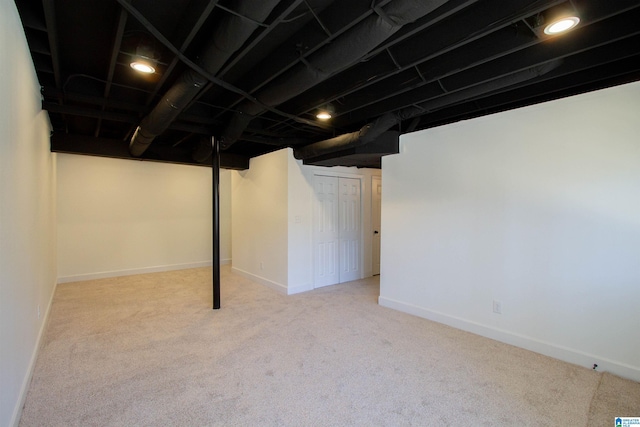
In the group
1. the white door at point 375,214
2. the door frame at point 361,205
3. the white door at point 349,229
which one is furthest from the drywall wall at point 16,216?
the white door at point 375,214

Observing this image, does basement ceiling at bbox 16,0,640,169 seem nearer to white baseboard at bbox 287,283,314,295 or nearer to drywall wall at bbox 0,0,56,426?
drywall wall at bbox 0,0,56,426

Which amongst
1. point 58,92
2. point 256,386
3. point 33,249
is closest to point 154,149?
point 58,92

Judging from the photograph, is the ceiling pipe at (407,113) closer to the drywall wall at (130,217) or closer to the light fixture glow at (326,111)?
the light fixture glow at (326,111)

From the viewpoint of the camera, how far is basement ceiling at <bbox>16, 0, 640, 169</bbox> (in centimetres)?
171

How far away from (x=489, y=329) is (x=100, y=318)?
14.8 ft

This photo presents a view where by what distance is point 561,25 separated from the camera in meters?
1.73

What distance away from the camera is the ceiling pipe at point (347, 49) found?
150 cm

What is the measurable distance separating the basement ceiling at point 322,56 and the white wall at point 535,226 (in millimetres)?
300

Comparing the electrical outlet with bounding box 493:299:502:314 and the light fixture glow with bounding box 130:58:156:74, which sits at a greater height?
the light fixture glow with bounding box 130:58:156:74

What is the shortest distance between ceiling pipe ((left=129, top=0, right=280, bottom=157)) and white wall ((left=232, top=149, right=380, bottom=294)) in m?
2.02

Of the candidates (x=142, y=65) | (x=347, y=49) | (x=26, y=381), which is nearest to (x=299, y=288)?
(x=26, y=381)

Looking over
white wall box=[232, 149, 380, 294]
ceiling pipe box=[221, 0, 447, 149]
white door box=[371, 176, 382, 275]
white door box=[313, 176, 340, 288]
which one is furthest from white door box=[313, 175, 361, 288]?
ceiling pipe box=[221, 0, 447, 149]

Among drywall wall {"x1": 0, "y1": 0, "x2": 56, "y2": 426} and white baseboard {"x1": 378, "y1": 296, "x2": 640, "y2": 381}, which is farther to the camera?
white baseboard {"x1": 378, "y1": 296, "x2": 640, "y2": 381}

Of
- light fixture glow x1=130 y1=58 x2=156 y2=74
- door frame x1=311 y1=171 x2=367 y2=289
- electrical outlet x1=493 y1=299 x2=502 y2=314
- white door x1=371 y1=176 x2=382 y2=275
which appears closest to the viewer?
light fixture glow x1=130 y1=58 x2=156 y2=74
